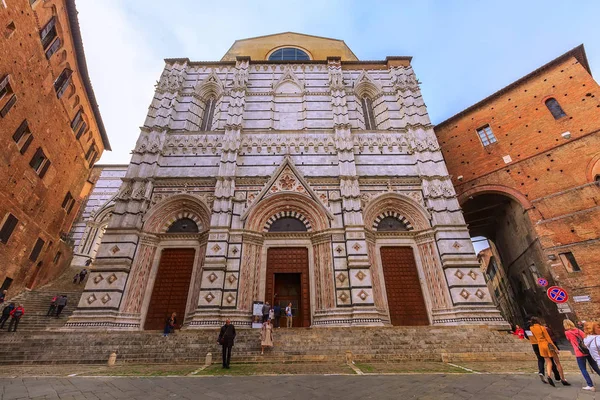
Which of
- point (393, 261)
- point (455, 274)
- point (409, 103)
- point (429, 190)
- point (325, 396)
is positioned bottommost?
point (325, 396)

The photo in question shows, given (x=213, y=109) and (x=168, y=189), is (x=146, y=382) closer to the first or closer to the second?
(x=168, y=189)

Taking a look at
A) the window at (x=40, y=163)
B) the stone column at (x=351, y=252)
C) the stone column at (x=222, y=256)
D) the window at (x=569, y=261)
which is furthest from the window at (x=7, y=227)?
the window at (x=569, y=261)

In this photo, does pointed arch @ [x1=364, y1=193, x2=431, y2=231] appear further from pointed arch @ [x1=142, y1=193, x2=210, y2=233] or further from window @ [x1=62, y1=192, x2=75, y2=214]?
window @ [x1=62, y1=192, x2=75, y2=214]

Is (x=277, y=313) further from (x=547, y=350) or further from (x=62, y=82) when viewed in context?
(x=62, y=82)

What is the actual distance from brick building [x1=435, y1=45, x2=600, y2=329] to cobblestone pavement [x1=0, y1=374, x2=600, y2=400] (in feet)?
35.5

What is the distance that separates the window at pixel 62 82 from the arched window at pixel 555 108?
2945 centimetres

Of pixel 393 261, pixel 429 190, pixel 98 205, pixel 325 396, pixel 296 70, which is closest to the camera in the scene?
pixel 325 396

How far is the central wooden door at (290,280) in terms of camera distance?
12.5 meters

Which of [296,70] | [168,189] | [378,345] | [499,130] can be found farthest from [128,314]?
[499,130]

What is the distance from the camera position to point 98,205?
2533 centimetres

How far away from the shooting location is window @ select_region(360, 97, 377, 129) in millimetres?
18252

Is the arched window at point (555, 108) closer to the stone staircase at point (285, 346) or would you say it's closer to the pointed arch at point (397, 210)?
the pointed arch at point (397, 210)

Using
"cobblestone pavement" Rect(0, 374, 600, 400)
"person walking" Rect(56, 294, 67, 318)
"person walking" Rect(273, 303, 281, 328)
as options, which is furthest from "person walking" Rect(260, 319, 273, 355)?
"person walking" Rect(56, 294, 67, 318)

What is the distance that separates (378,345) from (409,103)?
48.1 ft
